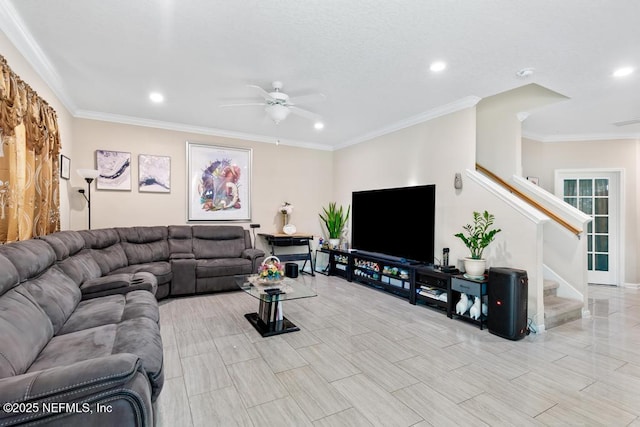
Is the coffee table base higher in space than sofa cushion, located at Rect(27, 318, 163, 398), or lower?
lower

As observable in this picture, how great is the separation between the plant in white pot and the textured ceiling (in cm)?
149

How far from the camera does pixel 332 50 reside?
2686mm

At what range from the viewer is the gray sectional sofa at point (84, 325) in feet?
3.54

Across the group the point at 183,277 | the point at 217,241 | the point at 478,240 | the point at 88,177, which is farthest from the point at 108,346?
the point at 478,240

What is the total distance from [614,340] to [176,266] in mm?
5218

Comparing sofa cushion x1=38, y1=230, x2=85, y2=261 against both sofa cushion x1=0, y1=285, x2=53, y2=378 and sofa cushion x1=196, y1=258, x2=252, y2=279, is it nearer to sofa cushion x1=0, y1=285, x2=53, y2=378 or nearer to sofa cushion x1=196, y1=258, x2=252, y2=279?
sofa cushion x1=0, y1=285, x2=53, y2=378

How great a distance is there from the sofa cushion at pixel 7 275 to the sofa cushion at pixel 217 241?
10.1 ft

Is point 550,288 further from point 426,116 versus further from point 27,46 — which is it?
point 27,46

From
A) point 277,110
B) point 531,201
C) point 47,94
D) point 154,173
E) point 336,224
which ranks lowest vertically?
point 336,224

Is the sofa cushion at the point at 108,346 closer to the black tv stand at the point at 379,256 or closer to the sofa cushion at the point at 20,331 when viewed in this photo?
the sofa cushion at the point at 20,331

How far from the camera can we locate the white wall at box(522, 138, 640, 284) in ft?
17.3

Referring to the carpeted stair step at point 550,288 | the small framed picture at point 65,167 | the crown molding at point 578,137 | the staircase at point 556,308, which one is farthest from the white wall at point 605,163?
the small framed picture at point 65,167

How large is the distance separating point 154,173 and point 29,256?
3.20 m

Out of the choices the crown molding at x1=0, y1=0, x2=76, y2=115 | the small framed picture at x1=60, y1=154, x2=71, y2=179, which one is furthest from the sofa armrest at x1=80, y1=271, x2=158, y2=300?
the crown molding at x1=0, y1=0, x2=76, y2=115
